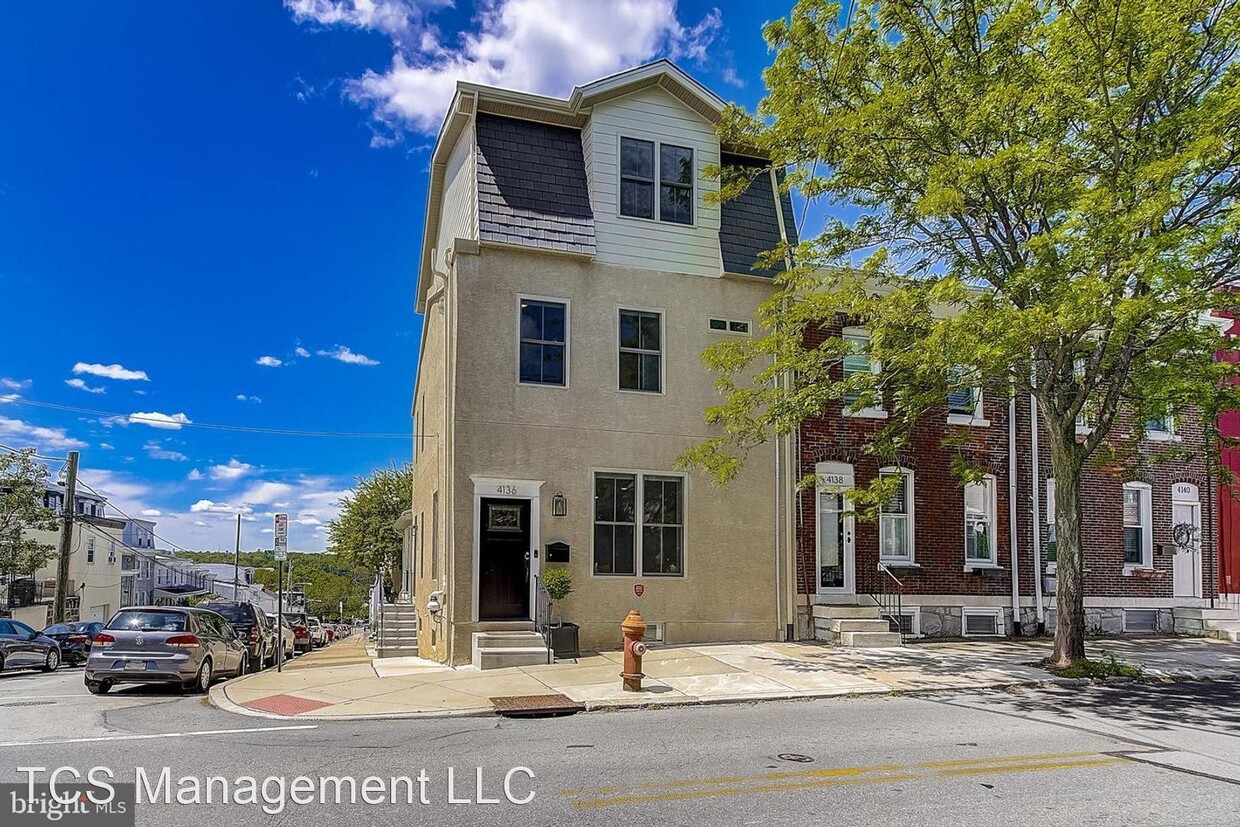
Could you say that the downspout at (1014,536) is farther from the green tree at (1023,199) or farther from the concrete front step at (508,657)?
the concrete front step at (508,657)

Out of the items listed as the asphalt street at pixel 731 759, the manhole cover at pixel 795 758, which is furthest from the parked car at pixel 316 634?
the manhole cover at pixel 795 758

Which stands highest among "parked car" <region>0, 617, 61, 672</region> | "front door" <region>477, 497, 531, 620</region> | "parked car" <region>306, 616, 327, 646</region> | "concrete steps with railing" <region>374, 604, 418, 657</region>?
"front door" <region>477, 497, 531, 620</region>

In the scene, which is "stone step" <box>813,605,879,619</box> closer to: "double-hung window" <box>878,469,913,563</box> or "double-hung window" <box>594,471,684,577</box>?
"double-hung window" <box>878,469,913,563</box>

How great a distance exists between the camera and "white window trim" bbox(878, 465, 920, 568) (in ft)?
58.7

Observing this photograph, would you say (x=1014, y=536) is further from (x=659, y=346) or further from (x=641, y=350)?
(x=641, y=350)

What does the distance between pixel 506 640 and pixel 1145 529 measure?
47.7 feet

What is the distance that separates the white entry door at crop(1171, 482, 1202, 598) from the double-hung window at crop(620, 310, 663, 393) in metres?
12.5

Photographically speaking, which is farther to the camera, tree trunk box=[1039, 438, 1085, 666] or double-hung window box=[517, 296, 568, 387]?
double-hung window box=[517, 296, 568, 387]

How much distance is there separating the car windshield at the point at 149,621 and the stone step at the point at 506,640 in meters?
4.64

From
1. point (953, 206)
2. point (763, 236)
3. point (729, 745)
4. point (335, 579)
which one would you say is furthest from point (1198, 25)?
point (335, 579)

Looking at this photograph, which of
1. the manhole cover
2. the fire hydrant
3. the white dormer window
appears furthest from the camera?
the white dormer window

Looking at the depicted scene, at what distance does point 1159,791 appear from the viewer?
22.7ft

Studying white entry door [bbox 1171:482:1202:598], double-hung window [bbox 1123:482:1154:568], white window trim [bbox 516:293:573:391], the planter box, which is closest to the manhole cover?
the planter box

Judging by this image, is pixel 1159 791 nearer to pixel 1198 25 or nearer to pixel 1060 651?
pixel 1060 651
